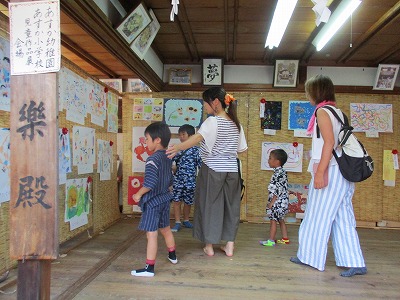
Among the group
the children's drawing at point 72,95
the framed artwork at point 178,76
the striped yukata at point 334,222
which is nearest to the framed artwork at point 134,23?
the children's drawing at point 72,95

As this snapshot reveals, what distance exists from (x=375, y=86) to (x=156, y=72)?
3478 mm

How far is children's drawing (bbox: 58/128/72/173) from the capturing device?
3.22 meters

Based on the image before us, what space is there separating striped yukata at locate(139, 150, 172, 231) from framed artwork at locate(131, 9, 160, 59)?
162 centimetres

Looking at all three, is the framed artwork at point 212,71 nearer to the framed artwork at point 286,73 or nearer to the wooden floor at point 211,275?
the framed artwork at point 286,73

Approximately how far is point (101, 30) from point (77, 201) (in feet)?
5.94

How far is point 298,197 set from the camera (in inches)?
199

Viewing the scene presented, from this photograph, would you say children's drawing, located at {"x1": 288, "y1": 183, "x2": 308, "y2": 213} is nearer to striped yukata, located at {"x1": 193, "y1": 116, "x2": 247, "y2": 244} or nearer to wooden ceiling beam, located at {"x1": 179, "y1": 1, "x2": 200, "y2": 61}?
striped yukata, located at {"x1": 193, "y1": 116, "x2": 247, "y2": 244}

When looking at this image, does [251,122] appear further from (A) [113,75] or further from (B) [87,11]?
(B) [87,11]

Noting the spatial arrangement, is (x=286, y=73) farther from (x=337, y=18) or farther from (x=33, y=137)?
(x=33, y=137)

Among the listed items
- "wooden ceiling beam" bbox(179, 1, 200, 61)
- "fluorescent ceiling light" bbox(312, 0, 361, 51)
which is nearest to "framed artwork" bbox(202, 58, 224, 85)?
"wooden ceiling beam" bbox(179, 1, 200, 61)

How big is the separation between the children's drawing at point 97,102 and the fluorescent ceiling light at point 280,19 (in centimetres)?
219

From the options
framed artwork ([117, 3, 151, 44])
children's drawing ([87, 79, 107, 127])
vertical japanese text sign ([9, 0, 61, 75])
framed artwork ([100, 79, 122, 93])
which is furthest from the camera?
Result: framed artwork ([100, 79, 122, 93])

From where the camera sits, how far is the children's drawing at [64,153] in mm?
3221

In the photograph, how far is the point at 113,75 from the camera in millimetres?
4992
